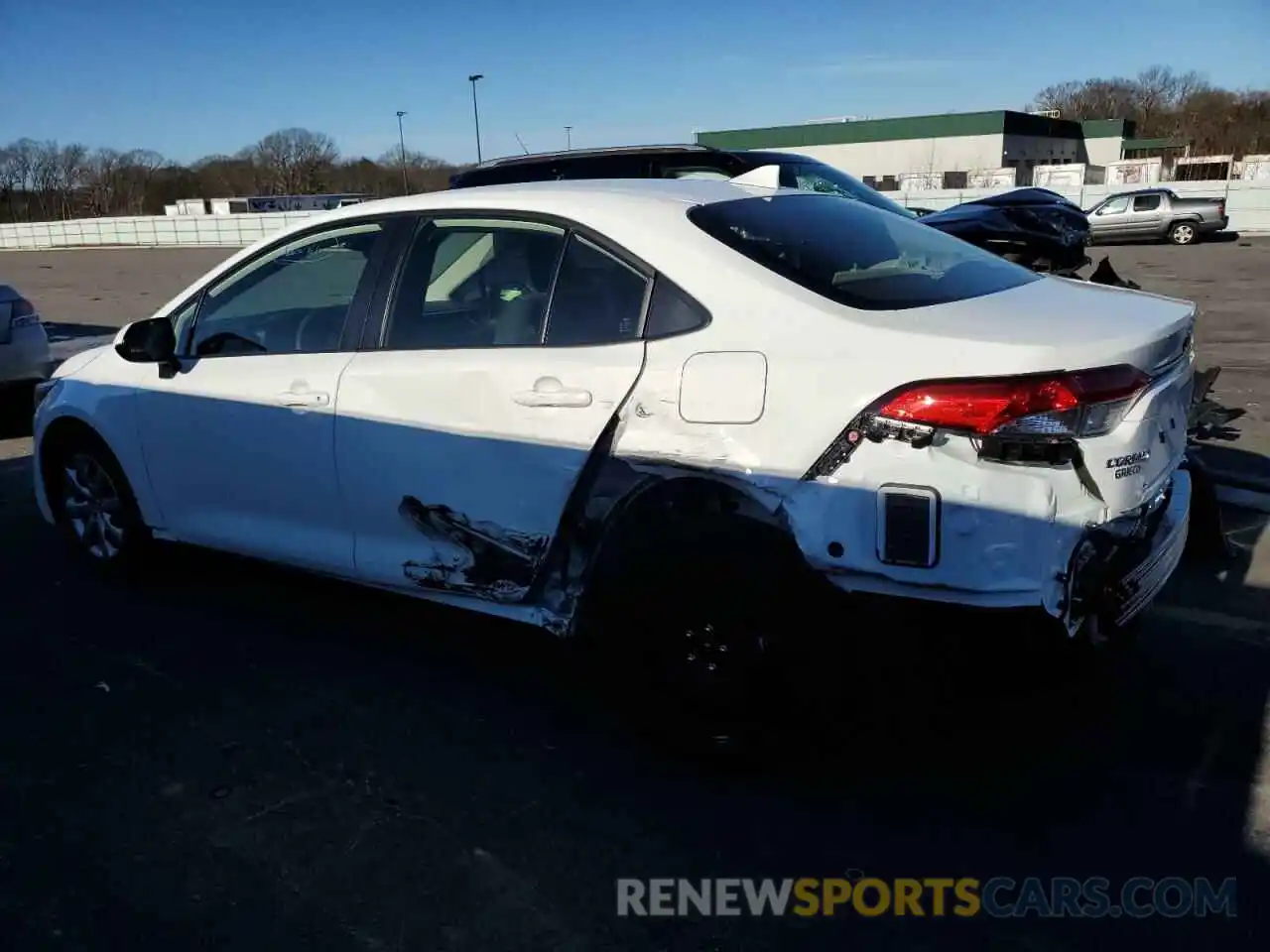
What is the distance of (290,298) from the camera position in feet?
13.6

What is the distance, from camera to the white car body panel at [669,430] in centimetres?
253

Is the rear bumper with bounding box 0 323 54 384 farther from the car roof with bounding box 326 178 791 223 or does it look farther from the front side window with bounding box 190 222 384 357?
the car roof with bounding box 326 178 791 223

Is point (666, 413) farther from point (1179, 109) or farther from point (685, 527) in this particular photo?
point (1179, 109)

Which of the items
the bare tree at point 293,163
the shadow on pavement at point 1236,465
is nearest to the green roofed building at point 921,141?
the bare tree at point 293,163

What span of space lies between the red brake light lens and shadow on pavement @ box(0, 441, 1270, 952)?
0.49 meters

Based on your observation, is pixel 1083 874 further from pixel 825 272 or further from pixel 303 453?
pixel 303 453

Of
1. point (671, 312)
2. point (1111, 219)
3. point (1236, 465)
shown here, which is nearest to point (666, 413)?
point (671, 312)

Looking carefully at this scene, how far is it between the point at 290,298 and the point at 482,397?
51.6 inches

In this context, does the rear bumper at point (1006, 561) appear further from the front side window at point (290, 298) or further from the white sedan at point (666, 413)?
the front side window at point (290, 298)

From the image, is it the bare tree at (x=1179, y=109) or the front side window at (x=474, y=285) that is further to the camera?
the bare tree at (x=1179, y=109)

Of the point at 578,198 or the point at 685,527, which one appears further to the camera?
the point at 578,198

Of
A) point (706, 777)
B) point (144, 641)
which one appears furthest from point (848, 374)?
point (144, 641)

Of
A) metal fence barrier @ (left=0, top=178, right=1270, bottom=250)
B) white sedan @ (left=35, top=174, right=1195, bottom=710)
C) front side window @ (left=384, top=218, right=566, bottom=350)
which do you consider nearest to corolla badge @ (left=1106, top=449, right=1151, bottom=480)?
white sedan @ (left=35, top=174, right=1195, bottom=710)

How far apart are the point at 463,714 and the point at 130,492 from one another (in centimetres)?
202
